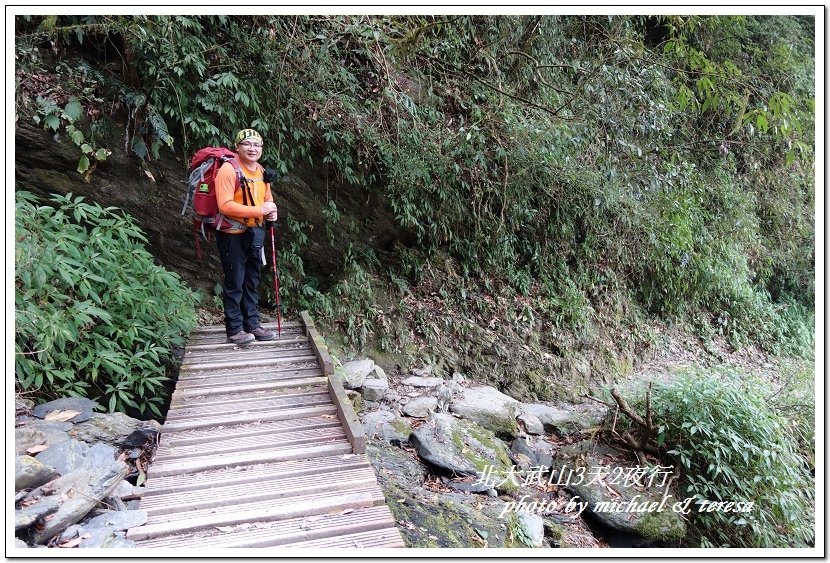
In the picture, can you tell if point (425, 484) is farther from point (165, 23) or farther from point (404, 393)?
point (165, 23)

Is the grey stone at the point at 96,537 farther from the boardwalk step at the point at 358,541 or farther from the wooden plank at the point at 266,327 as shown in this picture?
the wooden plank at the point at 266,327

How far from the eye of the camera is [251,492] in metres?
3.10

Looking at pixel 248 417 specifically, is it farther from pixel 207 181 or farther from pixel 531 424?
pixel 531 424

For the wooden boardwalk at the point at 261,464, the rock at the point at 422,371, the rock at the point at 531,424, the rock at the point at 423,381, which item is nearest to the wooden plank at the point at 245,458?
the wooden boardwalk at the point at 261,464

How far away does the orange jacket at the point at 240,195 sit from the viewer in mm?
4613

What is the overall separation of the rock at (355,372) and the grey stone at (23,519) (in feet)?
12.5

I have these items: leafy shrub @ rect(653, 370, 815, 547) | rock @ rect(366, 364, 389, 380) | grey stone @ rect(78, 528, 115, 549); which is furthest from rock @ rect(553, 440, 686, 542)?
grey stone @ rect(78, 528, 115, 549)

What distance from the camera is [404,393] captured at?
683 cm

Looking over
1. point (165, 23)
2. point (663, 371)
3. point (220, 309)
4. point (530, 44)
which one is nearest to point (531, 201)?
point (530, 44)

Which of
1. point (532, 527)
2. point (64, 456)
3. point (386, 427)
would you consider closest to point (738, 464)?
point (532, 527)

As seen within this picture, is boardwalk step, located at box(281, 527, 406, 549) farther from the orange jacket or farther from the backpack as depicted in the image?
the backpack

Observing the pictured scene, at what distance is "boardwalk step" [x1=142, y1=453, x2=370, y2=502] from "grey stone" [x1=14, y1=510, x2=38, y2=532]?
1.85 ft

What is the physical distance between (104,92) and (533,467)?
279 inches

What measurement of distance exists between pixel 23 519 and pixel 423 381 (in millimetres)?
5174
